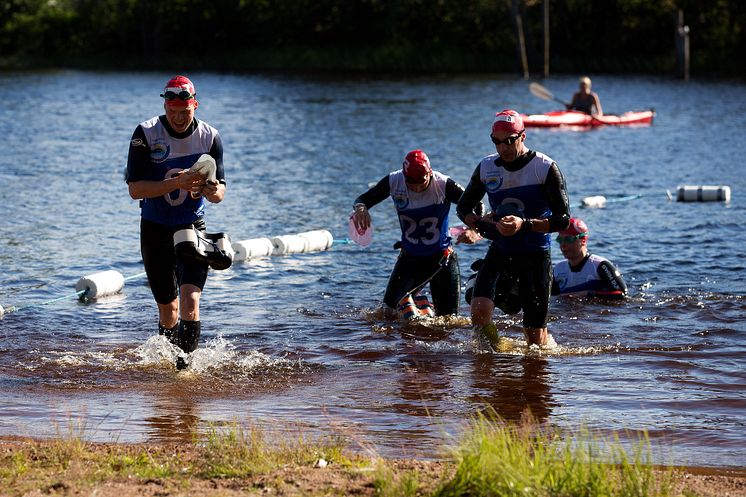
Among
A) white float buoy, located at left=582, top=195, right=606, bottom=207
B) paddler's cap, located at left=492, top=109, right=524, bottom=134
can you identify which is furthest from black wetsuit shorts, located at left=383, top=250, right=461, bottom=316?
white float buoy, located at left=582, top=195, right=606, bottom=207

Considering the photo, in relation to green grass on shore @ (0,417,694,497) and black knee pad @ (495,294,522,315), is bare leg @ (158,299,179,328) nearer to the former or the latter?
green grass on shore @ (0,417,694,497)

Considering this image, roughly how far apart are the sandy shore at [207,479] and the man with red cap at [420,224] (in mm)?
4405

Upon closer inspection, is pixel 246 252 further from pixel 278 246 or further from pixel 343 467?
pixel 343 467

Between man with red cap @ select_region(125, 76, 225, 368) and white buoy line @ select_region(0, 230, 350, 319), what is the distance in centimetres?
356

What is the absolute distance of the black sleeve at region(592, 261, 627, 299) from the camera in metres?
12.5

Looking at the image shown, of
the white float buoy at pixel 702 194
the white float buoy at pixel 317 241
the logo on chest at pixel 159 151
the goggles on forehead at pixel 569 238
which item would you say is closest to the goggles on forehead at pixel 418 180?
the goggles on forehead at pixel 569 238

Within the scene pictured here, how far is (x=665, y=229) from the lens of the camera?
702 inches

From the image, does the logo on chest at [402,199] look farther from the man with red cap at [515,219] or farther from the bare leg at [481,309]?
the bare leg at [481,309]

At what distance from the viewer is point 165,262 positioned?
855cm

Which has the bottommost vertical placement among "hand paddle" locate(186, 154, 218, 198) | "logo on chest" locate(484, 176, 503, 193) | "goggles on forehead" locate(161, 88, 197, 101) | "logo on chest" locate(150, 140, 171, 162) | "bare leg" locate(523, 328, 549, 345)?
"bare leg" locate(523, 328, 549, 345)

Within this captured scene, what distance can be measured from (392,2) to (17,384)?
64986mm

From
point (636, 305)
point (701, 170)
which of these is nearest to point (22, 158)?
point (701, 170)

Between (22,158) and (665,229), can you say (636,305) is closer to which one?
(665,229)

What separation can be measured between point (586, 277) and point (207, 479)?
7311 mm
